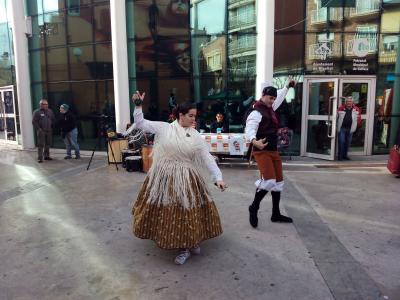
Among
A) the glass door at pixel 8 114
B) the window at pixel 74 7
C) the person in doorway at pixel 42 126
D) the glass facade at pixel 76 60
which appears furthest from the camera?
the glass door at pixel 8 114


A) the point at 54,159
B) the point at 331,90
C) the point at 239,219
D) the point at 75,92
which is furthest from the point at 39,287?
the point at 75,92

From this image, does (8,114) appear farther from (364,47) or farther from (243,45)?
(364,47)

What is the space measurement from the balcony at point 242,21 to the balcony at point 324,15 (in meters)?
1.56

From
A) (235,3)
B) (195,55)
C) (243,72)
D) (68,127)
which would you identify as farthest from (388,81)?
(68,127)

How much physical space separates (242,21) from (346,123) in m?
3.90

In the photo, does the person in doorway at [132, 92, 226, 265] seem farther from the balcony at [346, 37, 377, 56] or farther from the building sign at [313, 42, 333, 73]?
the balcony at [346, 37, 377, 56]

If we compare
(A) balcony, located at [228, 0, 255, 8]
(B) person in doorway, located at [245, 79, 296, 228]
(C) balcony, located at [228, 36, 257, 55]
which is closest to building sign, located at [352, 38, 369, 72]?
(C) balcony, located at [228, 36, 257, 55]

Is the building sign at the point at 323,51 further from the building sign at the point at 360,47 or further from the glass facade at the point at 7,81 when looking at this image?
the glass facade at the point at 7,81

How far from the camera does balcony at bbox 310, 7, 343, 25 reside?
31.3ft

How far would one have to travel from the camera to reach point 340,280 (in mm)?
3229

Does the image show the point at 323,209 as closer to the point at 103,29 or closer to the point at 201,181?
the point at 201,181

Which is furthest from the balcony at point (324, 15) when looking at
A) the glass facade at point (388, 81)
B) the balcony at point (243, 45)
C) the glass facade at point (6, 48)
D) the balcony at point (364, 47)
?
the glass facade at point (6, 48)

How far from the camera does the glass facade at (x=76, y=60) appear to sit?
10.8 metres

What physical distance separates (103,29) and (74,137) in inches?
133
